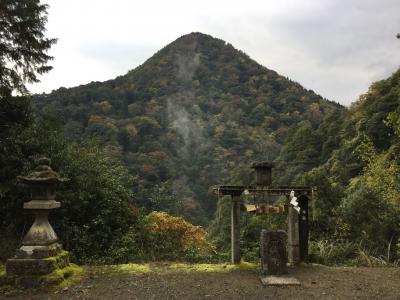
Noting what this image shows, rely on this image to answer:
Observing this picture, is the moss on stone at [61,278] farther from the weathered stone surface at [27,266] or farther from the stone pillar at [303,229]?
the stone pillar at [303,229]

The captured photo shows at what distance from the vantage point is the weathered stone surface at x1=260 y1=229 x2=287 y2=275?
8.25 metres

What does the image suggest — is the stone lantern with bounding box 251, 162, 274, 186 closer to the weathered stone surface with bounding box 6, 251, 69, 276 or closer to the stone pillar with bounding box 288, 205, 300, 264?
the stone pillar with bounding box 288, 205, 300, 264

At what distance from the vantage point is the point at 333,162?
2984cm

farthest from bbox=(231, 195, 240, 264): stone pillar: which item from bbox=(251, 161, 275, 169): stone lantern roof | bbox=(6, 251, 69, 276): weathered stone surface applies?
bbox=(6, 251, 69, 276): weathered stone surface

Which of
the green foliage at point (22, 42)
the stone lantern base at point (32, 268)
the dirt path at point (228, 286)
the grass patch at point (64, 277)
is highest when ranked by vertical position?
the green foliage at point (22, 42)

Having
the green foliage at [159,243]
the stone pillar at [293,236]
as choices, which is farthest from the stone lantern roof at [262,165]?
the green foliage at [159,243]

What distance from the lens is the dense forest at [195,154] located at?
10.6 meters

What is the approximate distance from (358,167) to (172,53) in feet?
147

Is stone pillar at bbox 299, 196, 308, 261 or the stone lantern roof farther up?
the stone lantern roof

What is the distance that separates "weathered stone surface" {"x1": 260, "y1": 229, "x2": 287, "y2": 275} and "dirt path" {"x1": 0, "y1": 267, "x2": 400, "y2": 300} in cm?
32

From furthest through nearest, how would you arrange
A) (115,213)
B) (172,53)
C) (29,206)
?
(172,53), (115,213), (29,206)

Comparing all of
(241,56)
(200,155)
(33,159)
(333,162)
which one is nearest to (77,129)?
(200,155)

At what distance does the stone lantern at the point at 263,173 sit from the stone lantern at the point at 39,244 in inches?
183

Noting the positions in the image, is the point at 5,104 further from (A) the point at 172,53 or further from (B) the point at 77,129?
(A) the point at 172,53
